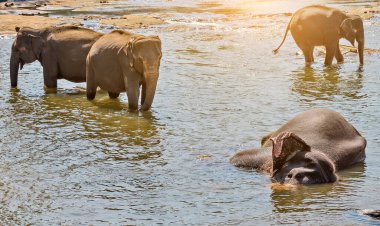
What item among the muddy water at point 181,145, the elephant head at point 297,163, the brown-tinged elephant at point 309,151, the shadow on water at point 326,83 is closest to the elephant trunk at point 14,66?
the muddy water at point 181,145

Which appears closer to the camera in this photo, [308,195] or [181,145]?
[308,195]

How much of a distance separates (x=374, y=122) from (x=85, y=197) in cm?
576

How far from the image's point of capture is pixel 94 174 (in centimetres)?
987

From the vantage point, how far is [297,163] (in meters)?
9.28

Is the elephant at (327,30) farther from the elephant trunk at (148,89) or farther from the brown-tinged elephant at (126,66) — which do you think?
the elephant trunk at (148,89)

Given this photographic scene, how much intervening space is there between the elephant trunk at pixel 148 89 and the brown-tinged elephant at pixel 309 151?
10.7ft

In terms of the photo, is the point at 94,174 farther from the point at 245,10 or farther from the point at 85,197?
the point at 245,10

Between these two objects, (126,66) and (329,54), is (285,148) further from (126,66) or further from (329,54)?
(329,54)

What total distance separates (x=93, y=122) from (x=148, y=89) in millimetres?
1178

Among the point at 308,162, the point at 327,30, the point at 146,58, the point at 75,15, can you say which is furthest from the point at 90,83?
the point at 75,15

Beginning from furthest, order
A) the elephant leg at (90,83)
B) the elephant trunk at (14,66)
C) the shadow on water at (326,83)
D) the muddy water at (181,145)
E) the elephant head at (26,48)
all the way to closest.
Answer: the elephant trunk at (14,66) < the elephant head at (26,48) < the shadow on water at (326,83) < the elephant leg at (90,83) < the muddy water at (181,145)

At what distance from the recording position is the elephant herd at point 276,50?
9328 mm

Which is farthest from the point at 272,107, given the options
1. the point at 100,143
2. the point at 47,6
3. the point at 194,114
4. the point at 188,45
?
the point at 47,6

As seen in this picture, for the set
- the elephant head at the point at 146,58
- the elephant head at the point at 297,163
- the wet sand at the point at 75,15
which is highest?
the elephant head at the point at 146,58
